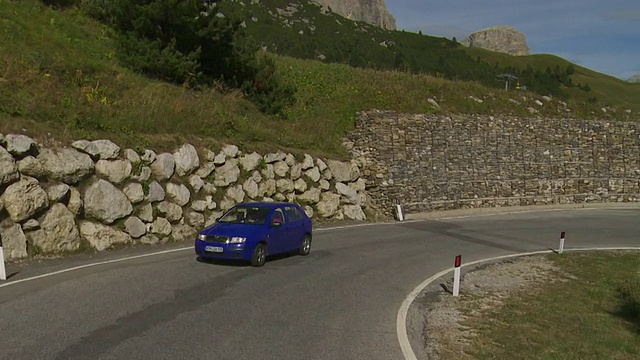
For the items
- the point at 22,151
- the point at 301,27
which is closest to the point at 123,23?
the point at 22,151

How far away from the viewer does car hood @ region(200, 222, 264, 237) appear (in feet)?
43.9

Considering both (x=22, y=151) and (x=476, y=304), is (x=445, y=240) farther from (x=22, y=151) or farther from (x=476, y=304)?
(x=22, y=151)

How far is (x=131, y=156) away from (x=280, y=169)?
26.6 ft

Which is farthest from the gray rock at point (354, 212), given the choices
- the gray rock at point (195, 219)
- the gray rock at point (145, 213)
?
the gray rock at point (145, 213)

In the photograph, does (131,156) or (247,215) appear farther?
(131,156)

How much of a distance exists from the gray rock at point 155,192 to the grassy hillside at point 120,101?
1.57 m

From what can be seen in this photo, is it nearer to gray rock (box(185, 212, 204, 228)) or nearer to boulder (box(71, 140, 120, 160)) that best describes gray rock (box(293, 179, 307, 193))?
gray rock (box(185, 212, 204, 228))

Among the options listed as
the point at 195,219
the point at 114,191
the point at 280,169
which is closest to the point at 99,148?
the point at 114,191

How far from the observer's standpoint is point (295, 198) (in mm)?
24922

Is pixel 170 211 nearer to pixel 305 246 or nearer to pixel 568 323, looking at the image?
pixel 305 246

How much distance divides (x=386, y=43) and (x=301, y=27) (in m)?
17.0

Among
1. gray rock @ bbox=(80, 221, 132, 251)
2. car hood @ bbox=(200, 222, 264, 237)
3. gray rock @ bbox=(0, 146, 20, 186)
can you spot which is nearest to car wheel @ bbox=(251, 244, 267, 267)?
car hood @ bbox=(200, 222, 264, 237)

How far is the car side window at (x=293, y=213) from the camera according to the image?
15.5 meters

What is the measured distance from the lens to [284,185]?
79.2 ft
